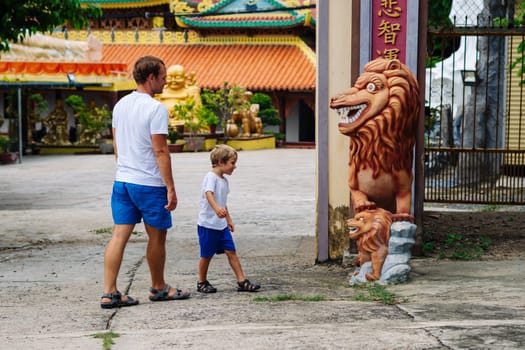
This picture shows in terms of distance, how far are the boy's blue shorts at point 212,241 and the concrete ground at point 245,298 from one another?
325 mm

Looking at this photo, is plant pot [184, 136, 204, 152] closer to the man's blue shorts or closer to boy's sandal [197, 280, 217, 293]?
boy's sandal [197, 280, 217, 293]

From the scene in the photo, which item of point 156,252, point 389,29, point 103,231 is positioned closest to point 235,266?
point 156,252

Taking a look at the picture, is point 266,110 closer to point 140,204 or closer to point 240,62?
point 240,62

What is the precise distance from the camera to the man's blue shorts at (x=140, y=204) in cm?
604

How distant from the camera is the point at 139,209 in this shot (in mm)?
6102

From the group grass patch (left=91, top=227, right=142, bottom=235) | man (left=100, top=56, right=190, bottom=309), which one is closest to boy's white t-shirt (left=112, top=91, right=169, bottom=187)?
man (left=100, top=56, right=190, bottom=309)

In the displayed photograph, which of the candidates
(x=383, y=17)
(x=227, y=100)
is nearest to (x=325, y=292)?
(x=383, y=17)

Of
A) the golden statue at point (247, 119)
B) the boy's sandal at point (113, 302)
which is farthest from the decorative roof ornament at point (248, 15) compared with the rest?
the boy's sandal at point (113, 302)

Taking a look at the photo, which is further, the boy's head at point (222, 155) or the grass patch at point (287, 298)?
the boy's head at point (222, 155)

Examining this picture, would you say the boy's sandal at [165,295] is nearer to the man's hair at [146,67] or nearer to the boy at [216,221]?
the boy at [216,221]

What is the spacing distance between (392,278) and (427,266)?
0.80 metres

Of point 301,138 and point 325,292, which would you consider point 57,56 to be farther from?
point 325,292

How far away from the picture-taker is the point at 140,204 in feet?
19.9

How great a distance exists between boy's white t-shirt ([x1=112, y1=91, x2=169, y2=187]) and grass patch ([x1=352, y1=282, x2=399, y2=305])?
5.16ft
